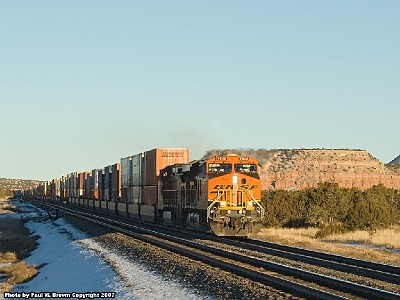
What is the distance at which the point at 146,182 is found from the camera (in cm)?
4209

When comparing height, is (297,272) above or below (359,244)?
above

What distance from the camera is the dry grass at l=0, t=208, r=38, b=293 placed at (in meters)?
23.1

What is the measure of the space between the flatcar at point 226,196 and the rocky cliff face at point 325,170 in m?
86.1

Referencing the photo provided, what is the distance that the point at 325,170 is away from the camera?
395 feet

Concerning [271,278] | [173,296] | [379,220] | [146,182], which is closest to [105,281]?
[173,296]

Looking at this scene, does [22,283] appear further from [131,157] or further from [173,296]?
[131,157]

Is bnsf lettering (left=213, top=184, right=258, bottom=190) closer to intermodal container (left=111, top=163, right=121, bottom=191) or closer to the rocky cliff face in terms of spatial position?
intermodal container (left=111, top=163, right=121, bottom=191)

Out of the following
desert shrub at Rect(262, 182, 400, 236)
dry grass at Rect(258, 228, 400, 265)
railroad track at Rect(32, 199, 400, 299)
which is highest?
desert shrub at Rect(262, 182, 400, 236)

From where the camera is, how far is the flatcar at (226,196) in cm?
2625

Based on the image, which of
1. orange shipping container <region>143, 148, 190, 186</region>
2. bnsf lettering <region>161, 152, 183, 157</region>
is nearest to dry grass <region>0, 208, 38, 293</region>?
orange shipping container <region>143, 148, 190, 186</region>

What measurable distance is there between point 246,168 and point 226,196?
6.55 feet

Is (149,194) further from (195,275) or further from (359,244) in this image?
(195,275)

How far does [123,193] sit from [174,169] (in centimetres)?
1835

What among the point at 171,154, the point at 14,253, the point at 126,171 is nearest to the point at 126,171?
the point at 126,171
